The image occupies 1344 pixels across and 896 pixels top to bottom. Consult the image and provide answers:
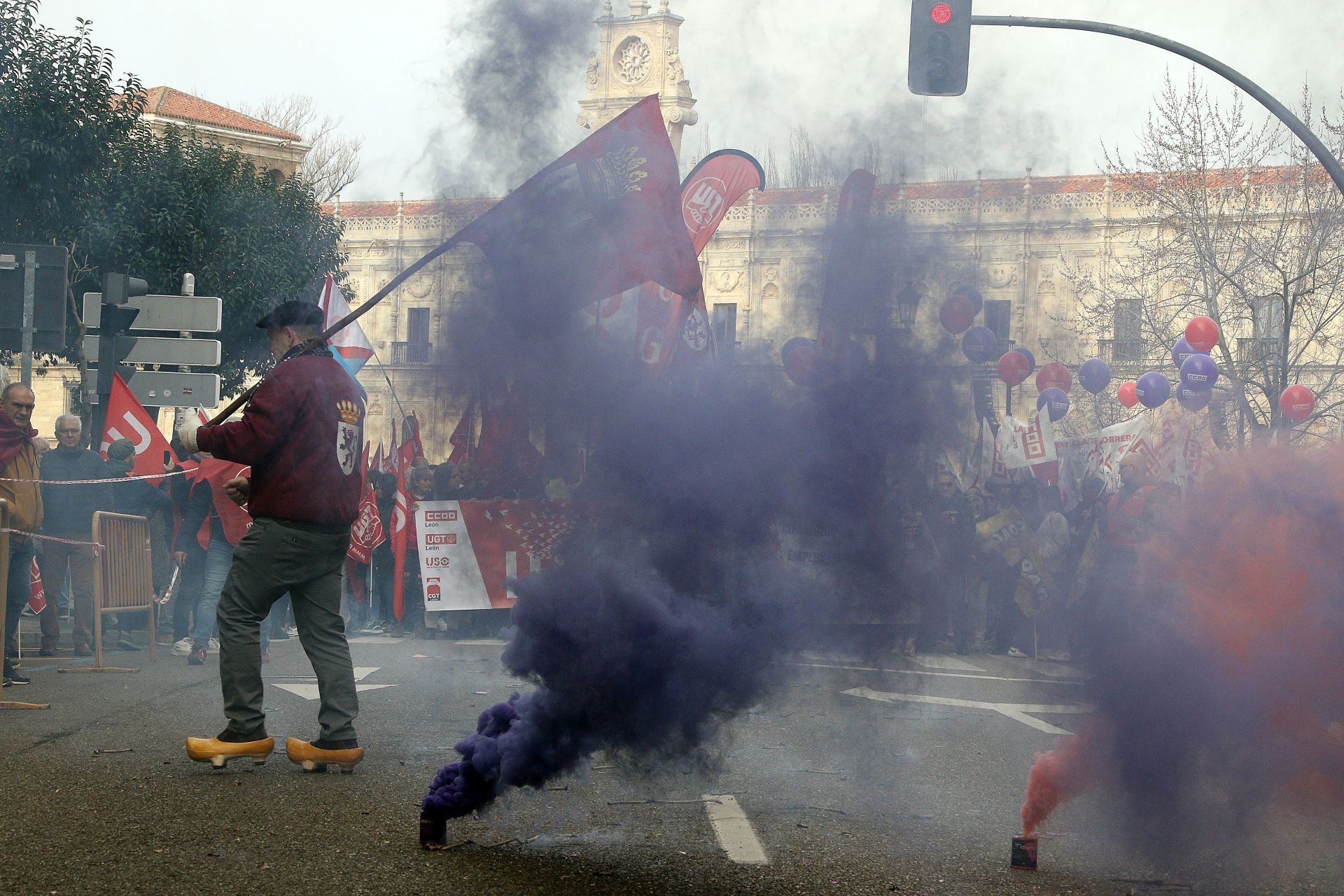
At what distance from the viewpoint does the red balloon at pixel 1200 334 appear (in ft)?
61.1

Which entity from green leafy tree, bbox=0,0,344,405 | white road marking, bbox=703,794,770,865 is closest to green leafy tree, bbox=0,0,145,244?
green leafy tree, bbox=0,0,344,405

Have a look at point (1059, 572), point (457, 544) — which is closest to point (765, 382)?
point (1059, 572)

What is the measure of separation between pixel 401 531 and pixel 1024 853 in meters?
10.3

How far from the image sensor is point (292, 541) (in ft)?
20.6

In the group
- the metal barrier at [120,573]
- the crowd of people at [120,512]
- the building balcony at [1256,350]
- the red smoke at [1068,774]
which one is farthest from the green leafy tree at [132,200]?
the building balcony at [1256,350]

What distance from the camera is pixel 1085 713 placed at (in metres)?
4.70

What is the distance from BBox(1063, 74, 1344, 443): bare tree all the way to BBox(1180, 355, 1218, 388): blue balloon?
269 inches

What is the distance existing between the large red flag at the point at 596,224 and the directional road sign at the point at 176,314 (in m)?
8.12

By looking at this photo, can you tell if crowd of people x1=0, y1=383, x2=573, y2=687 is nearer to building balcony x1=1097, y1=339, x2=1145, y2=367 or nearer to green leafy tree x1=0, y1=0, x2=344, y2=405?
green leafy tree x1=0, y1=0, x2=344, y2=405

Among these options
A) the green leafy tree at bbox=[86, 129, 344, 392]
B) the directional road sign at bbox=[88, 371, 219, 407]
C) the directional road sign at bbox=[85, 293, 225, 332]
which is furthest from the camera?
the green leafy tree at bbox=[86, 129, 344, 392]

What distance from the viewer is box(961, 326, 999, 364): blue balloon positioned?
6074 mm

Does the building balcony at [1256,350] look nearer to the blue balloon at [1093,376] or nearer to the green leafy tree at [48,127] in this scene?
the blue balloon at [1093,376]

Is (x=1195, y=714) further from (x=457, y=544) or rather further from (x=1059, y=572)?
(x=457, y=544)

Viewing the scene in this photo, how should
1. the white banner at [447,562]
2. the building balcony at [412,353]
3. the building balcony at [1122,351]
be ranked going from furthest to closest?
1. the building balcony at [1122,351]
2. the white banner at [447,562]
3. the building balcony at [412,353]
